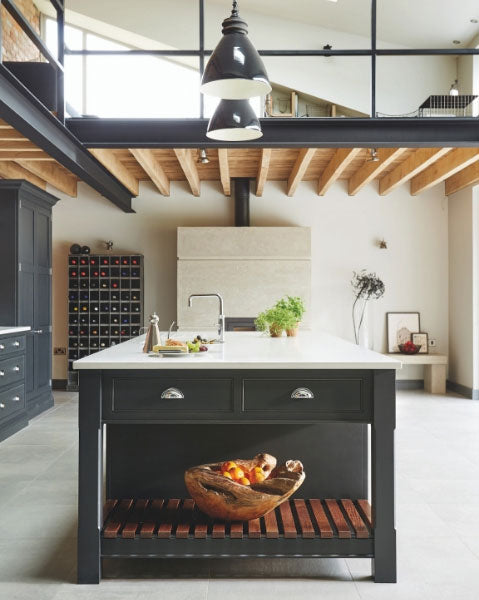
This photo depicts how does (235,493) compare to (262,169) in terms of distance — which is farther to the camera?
(262,169)

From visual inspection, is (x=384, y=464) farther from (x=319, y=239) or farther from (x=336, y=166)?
(x=319, y=239)

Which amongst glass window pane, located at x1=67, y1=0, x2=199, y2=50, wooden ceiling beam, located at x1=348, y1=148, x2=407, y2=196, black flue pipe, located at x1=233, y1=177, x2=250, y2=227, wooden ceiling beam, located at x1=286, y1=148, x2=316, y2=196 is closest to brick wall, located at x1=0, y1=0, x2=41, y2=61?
glass window pane, located at x1=67, y1=0, x2=199, y2=50

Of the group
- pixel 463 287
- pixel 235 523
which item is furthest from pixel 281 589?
pixel 463 287

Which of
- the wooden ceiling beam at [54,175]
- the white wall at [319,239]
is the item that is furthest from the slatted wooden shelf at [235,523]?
the white wall at [319,239]

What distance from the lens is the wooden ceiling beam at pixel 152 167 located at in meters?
6.67

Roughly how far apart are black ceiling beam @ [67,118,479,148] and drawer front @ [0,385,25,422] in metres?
2.59

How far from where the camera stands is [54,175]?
26.7 feet

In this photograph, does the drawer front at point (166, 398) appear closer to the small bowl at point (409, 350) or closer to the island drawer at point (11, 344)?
the island drawer at point (11, 344)

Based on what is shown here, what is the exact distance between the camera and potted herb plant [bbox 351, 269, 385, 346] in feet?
30.0

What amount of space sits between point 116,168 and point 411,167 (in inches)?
141

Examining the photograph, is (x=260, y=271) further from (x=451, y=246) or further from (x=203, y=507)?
(x=203, y=507)

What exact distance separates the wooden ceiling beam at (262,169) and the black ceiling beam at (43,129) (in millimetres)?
1842

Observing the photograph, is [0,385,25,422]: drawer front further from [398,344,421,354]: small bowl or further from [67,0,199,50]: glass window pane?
[67,0,199,50]: glass window pane

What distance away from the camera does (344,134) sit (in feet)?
18.1
